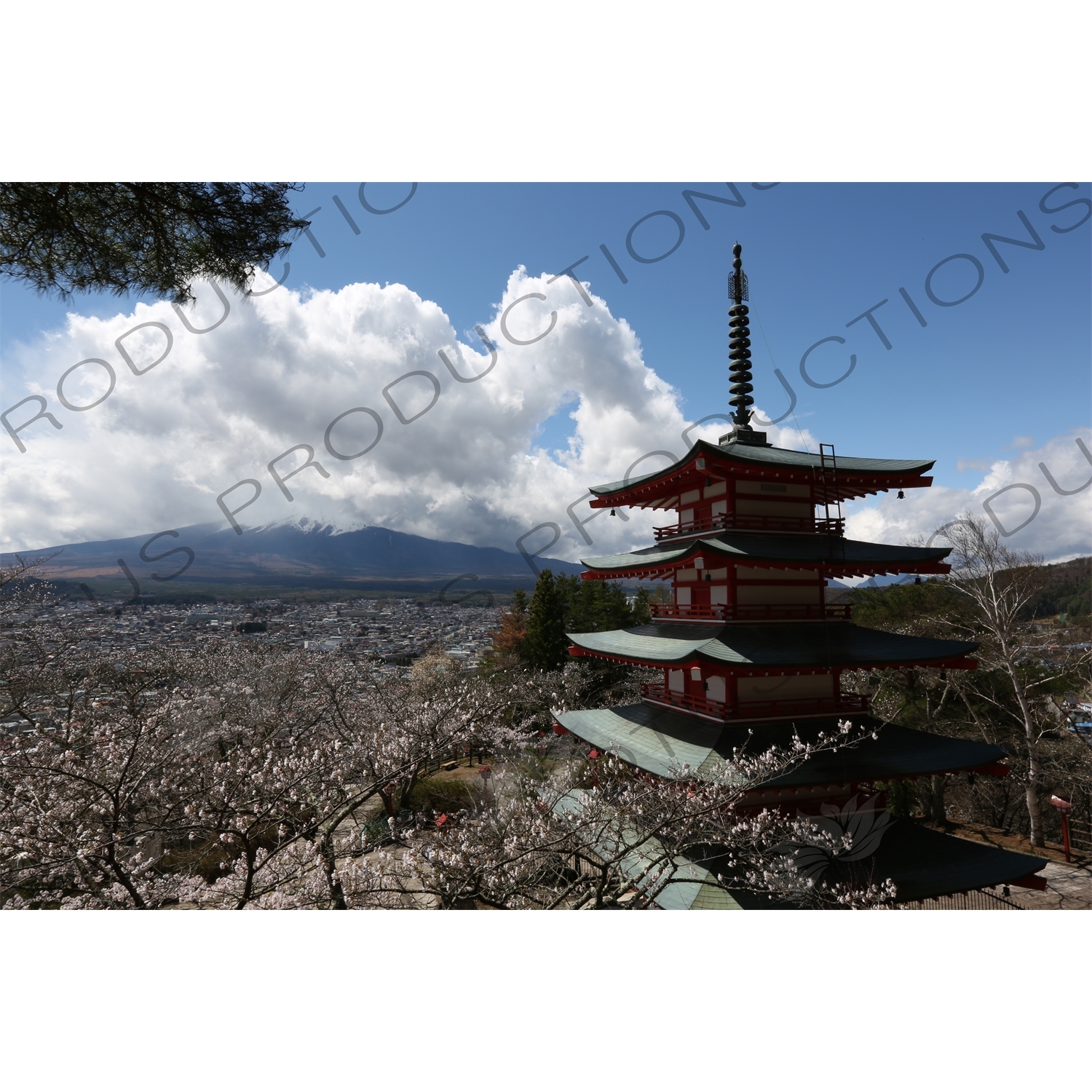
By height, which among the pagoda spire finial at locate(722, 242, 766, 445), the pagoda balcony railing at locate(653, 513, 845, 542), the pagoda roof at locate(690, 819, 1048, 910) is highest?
the pagoda spire finial at locate(722, 242, 766, 445)

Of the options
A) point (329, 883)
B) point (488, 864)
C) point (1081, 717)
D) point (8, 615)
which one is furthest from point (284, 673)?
point (1081, 717)

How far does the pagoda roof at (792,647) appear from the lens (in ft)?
22.7

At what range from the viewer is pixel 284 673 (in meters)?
15.9

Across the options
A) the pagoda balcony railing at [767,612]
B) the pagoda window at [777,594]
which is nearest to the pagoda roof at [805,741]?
the pagoda balcony railing at [767,612]

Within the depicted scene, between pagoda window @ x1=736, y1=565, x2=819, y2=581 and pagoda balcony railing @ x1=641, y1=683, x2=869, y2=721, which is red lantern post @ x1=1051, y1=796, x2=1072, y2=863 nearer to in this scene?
pagoda balcony railing @ x1=641, y1=683, x2=869, y2=721

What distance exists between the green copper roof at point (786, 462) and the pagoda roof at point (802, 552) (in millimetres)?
1203

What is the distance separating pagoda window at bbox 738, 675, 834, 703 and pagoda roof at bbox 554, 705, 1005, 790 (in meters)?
0.38

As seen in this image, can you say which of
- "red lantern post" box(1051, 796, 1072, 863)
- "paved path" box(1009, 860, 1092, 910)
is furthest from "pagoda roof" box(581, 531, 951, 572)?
"red lantern post" box(1051, 796, 1072, 863)

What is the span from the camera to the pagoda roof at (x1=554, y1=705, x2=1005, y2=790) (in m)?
6.80

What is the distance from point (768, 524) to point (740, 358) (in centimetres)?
334

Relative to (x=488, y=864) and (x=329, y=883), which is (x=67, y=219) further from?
(x=488, y=864)

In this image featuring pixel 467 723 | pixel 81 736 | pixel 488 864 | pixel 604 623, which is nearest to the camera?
pixel 488 864

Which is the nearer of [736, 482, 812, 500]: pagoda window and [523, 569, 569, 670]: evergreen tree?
[736, 482, 812, 500]: pagoda window

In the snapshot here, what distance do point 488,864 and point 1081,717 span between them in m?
19.2
